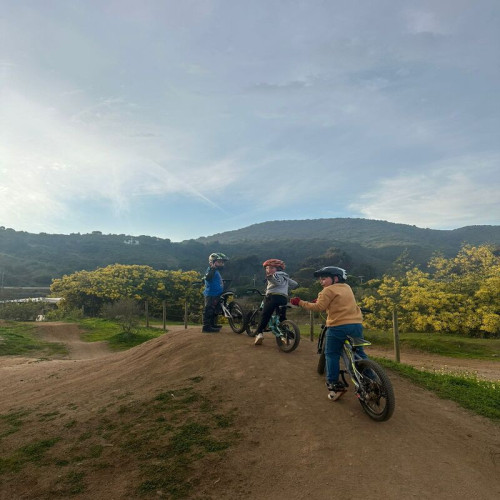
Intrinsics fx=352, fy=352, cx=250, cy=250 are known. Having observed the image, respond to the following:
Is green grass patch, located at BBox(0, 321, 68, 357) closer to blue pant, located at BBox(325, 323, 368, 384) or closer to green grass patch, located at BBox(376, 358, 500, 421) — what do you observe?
blue pant, located at BBox(325, 323, 368, 384)

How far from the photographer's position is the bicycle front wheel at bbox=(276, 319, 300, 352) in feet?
23.1

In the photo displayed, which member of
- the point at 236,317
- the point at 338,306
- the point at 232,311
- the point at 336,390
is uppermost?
the point at 338,306

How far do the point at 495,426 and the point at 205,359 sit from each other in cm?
464

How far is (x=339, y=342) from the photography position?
5.08m

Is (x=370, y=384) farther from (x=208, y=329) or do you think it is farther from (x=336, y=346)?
(x=208, y=329)

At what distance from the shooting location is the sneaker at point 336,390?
4.93 meters

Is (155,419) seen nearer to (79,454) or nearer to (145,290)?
(79,454)

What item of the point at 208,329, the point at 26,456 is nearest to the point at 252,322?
the point at 208,329

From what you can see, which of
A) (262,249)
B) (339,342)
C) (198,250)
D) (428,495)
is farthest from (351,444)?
(198,250)

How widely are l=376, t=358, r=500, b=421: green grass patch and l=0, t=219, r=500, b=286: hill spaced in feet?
195

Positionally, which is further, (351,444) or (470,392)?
(470,392)

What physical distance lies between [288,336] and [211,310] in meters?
2.76

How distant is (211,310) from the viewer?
9.27 meters

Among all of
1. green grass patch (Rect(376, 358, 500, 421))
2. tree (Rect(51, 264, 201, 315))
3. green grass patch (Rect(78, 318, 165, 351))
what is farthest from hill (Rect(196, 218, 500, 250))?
green grass patch (Rect(376, 358, 500, 421))
